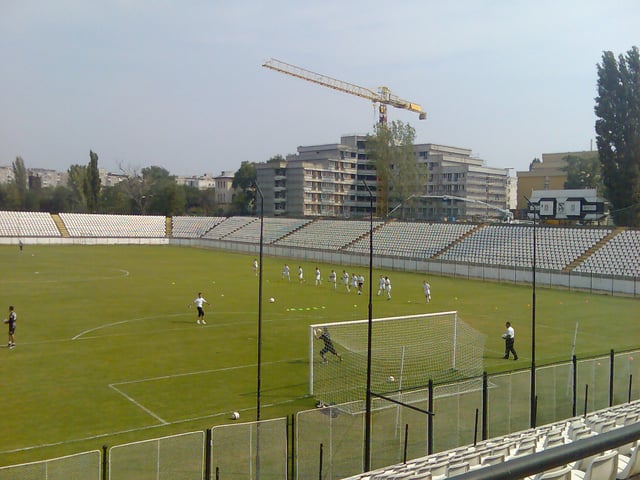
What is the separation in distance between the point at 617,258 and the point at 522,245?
29.9 ft

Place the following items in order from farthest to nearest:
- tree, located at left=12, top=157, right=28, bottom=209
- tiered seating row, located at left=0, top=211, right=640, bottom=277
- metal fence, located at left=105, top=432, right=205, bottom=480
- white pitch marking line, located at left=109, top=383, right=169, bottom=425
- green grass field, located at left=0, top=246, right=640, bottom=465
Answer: tree, located at left=12, top=157, right=28, bottom=209 → tiered seating row, located at left=0, top=211, right=640, bottom=277 → green grass field, located at left=0, top=246, right=640, bottom=465 → white pitch marking line, located at left=109, top=383, right=169, bottom=425 → metal fence, located at left=105, top=432, right=205, bottom=480

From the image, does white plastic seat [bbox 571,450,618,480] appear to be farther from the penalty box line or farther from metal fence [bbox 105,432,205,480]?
the penalty box line

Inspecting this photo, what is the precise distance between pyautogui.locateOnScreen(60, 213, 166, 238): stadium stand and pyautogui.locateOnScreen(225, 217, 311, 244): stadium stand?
1286 cm

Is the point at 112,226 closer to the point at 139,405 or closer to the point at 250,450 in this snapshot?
the point at 139,405

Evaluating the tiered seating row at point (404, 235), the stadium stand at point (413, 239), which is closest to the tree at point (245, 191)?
the tiered seating row at point (404, 235)

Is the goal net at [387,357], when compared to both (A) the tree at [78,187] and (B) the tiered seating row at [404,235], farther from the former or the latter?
(A) the tree at [78,187]

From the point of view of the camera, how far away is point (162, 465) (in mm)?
10625

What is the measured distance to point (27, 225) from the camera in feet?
278

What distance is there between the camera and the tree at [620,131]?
58.9 m

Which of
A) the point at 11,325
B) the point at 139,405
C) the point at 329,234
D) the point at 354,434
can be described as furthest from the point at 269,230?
the point at 354,434

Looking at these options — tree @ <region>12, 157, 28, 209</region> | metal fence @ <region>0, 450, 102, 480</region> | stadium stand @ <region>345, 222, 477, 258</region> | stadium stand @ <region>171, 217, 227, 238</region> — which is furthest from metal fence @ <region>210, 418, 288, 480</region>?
tree @ <region>12, 157, 28, 209</region>

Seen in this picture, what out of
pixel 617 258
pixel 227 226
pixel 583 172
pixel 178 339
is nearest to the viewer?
pixel 178 339

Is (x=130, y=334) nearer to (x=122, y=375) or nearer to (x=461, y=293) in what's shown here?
(x=122, y=375)

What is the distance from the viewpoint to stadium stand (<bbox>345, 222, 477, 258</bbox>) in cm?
6190
